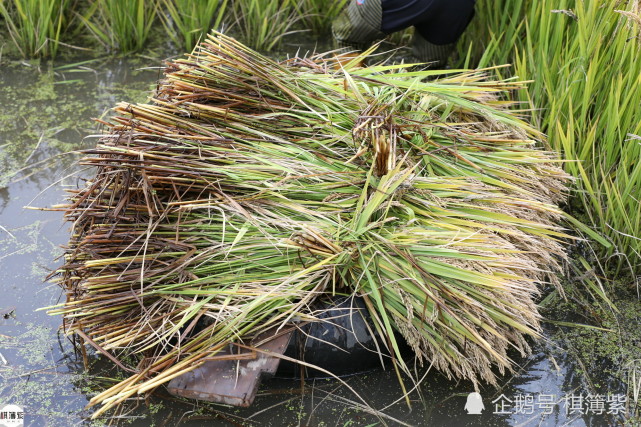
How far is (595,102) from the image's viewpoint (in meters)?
2.51

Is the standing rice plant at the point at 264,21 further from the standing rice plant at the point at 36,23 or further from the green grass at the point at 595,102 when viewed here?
the green grass at the point at 595,102

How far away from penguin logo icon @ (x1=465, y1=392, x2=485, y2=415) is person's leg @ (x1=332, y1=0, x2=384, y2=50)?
1.76m

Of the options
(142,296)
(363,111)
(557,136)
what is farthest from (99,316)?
(557,136)

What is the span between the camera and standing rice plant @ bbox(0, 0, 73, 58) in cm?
334

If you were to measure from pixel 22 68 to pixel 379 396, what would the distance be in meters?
2.57

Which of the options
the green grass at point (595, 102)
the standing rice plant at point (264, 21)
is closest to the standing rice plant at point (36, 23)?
the standing rice plant at point (264, 21)

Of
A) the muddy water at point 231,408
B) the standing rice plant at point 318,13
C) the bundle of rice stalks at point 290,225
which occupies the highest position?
the standing rice plant at point 318,13

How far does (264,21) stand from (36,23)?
114 centimetres

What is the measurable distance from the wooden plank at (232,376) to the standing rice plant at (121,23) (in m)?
2.23

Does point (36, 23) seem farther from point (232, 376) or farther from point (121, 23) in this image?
point (232, 376)

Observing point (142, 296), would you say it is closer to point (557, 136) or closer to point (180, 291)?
point (180, 291)

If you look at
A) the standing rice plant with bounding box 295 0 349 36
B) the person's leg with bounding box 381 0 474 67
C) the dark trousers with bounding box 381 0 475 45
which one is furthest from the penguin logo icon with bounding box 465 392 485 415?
the standing rice plant with bounding box 295 0 349 36

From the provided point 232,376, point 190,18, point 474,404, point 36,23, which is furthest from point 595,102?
point 36,23
